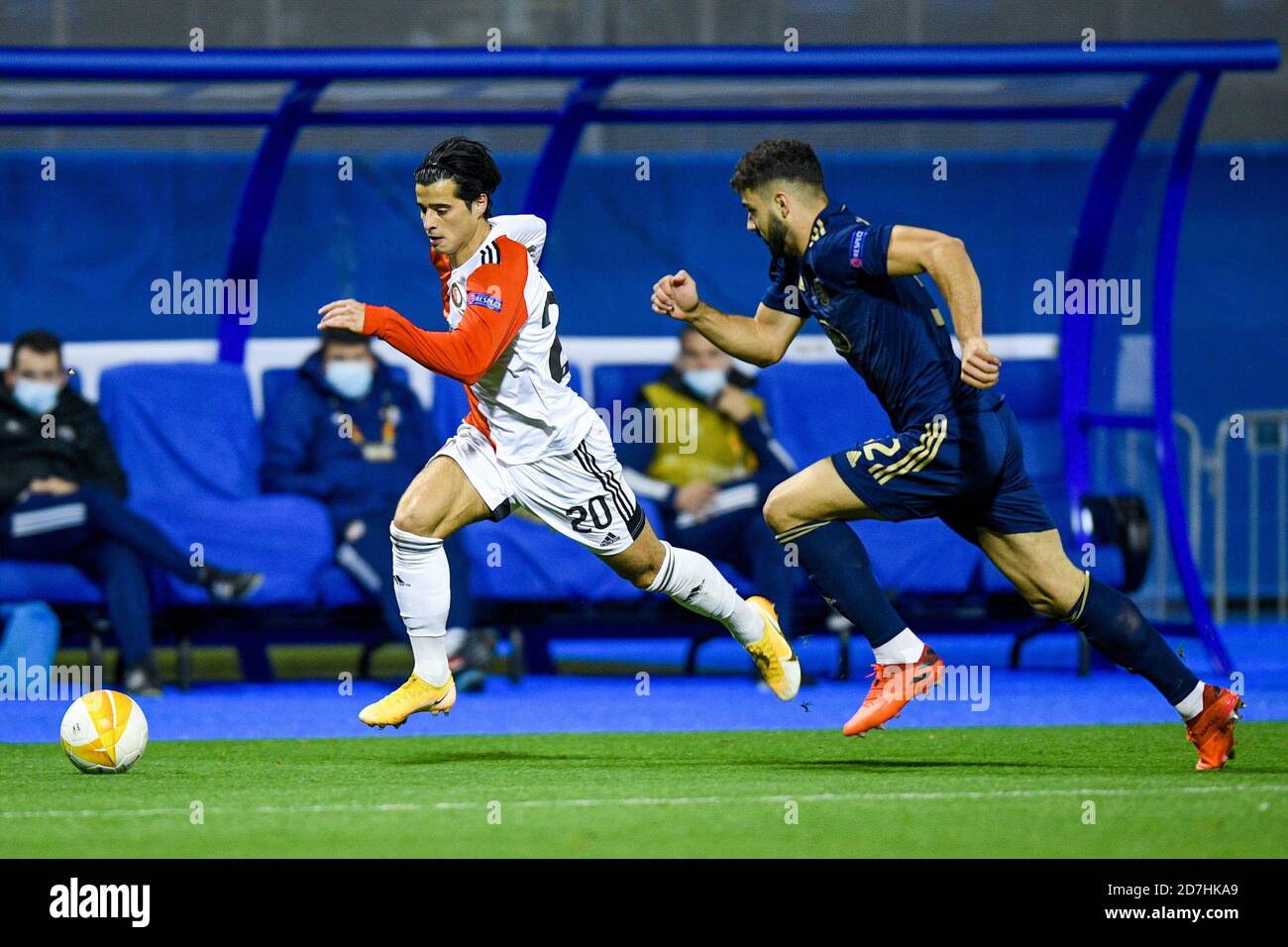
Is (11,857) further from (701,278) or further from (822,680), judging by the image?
(701,278)

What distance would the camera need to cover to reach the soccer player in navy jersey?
6.12 m

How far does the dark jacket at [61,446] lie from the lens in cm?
956

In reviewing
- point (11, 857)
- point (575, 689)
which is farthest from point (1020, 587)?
Result: point (575, 689)

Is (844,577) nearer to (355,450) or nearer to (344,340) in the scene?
(355,450)

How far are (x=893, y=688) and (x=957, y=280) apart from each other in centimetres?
125

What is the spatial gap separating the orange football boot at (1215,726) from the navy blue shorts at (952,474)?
2.30ft

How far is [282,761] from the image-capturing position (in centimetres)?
668

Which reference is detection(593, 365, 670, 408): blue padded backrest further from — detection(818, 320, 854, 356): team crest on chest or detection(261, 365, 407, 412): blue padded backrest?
detection(818, 320, 854, 356): team crest on chest

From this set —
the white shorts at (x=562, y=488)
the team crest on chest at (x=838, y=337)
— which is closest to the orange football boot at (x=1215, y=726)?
the team crest on chest at (x=838, y=337)

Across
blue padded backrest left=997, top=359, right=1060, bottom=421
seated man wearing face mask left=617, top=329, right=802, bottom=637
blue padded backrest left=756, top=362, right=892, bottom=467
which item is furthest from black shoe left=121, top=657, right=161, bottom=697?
blue padded backrest left=997, top=359, right=1060, bottom=421

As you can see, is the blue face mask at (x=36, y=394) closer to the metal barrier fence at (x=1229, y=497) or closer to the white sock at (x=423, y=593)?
the white sock at (x=423, y=593)

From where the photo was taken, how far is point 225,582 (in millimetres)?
9570

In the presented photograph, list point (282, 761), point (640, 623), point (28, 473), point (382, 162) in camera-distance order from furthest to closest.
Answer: point (382, 162) → point (640, 623) → point (28, 473) → point (282, 761)
